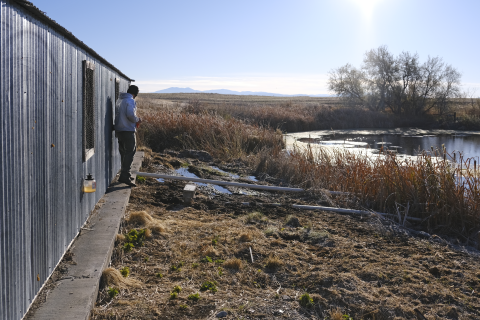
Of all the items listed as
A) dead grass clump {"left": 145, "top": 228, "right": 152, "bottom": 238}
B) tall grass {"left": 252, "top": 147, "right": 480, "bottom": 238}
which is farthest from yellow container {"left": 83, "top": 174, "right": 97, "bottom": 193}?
tall grass {"left": 252, "top": 147, "right": 480, "bottom": 238}

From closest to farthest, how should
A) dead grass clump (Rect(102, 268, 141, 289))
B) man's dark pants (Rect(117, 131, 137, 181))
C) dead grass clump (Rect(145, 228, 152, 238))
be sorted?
dead grass clump (Rect(102, 268, 141, 289)) → dead grass clump (Rect(145, 228, 152, 238)) → man's dark pants (Rect(117, 131, 137, 181))

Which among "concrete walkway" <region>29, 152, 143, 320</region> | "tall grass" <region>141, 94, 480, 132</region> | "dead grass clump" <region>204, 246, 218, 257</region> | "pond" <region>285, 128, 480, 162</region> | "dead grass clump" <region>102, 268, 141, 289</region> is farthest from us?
"tall grass" <region>141, 94, 480, 132</region>

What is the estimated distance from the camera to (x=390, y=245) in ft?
18.3

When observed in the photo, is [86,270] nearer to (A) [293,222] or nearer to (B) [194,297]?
(B) [194,297]

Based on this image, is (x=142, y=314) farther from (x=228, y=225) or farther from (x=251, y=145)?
(x=251, y=145)

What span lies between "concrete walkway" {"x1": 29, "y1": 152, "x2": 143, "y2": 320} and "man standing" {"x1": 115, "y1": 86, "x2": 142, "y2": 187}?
139cm

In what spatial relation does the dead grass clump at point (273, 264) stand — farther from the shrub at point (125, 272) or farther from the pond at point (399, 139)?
the pond at point (399, 139)

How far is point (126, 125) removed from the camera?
708cm

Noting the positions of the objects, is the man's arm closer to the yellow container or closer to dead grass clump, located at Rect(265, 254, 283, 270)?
the yellow container

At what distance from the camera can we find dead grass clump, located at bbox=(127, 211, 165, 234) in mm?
5336

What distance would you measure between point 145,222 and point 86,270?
5.82 feet

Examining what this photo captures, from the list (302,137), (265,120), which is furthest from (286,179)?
(265,120)

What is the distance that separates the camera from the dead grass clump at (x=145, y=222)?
5.34 m

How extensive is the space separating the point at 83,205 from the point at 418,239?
4.37 meters
